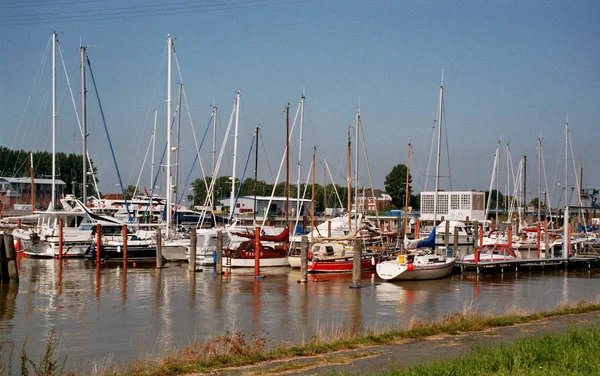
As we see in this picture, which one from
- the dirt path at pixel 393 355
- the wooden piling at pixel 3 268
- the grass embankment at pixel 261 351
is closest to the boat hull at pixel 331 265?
the wooden piling at pixel 3 268

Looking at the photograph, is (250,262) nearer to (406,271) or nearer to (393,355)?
(406,271)

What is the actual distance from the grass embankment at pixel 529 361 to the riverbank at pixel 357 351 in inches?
40.3

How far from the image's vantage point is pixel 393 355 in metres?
16.5

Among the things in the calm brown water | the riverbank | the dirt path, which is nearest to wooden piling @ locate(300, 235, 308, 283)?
the calm brown water

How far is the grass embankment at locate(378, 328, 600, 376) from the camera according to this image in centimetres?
1319

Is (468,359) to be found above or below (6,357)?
above

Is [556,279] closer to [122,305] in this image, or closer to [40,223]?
[122,305]

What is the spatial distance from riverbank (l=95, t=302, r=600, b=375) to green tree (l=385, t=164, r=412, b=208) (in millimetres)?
151128

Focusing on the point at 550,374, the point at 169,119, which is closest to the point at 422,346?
the point at 550,374

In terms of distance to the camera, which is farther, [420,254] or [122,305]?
[420,254]

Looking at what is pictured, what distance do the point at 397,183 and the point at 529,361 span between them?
526ft

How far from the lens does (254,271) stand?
4688 centimetres

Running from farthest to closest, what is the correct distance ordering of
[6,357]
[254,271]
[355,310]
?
[254,271]
[355,310]
[6,357]

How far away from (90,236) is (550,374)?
5075 cm
